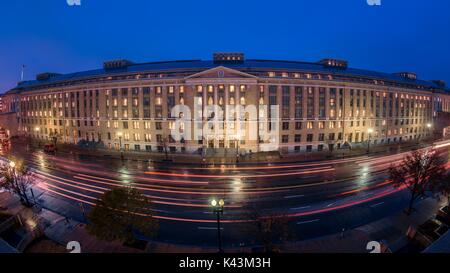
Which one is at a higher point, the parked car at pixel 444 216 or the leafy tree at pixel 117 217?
the leafy tree at pixel 117 217

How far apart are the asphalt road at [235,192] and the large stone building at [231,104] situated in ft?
41.3

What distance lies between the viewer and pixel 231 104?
154 ft

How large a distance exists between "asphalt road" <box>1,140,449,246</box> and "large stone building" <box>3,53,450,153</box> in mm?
12581

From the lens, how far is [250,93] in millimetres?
46906

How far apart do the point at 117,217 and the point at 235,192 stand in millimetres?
14073

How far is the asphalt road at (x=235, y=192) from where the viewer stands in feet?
58.6

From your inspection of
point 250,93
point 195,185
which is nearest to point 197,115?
point 250,93

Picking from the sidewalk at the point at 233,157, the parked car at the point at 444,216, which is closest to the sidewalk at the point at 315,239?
the parked car at the point at 444,216

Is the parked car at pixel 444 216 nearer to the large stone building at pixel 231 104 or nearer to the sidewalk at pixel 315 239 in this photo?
the sidewalk at pixel 315 239

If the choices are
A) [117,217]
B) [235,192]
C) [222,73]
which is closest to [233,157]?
[235,192]

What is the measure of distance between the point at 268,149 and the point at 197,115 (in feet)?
63.4

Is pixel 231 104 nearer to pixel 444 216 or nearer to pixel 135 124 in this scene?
pixel 135 124

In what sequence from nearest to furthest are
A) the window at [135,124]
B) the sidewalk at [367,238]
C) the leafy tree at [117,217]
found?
the leafy tree at [117,217] < the sidewalk at [367,238] < the window at [135,124]
